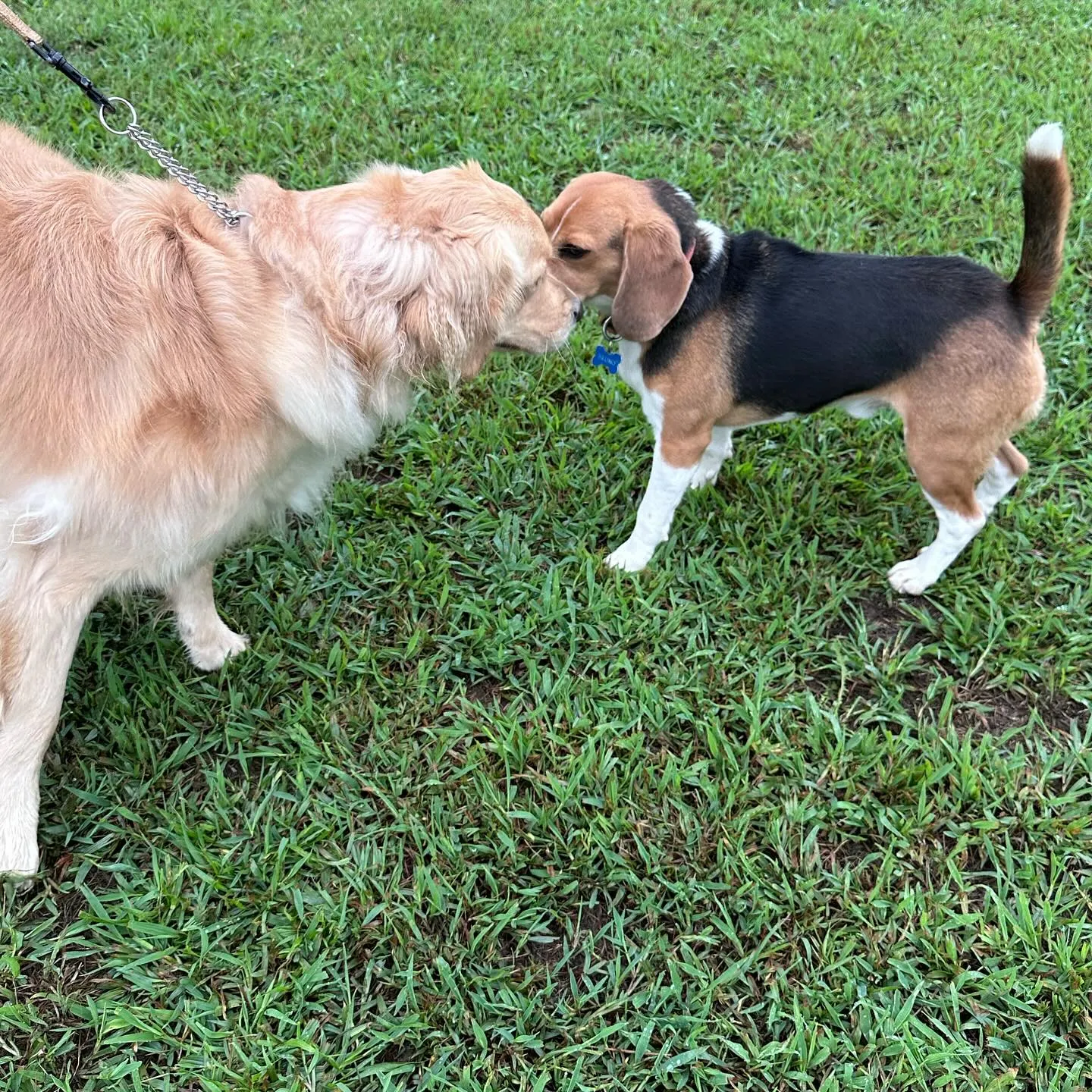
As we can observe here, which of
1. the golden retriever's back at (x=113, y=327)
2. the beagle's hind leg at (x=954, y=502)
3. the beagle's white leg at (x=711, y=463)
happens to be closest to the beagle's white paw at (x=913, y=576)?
the beagle's hind leg at (x=954, y=502)

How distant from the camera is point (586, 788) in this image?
2.64 meters

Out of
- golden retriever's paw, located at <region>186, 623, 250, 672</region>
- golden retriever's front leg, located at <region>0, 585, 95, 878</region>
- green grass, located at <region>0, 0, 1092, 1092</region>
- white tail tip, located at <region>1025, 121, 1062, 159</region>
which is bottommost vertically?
green grass, located at <region>0, 0, 1092, 1092</region>

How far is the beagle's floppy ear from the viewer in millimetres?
2824

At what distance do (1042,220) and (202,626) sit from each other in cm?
307

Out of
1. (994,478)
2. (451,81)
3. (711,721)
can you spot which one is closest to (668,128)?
(451,81)

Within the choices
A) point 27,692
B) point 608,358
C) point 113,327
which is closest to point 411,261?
point 113,327

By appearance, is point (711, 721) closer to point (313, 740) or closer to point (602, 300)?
point (313, 740)

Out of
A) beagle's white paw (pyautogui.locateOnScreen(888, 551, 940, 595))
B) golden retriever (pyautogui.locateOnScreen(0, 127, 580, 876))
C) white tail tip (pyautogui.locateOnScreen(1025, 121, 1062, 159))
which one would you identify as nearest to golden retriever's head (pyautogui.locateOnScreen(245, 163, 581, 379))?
golden retriever (pyautogui.locateOnScreen(0, 127, 580, 876))

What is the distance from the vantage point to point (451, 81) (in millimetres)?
5395

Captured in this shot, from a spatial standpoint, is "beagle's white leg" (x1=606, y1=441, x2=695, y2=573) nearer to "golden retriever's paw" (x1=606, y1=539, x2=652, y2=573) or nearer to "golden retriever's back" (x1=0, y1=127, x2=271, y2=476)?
"golden retriever's paw" (x1=606, y1=539, x2=652, y2=573)

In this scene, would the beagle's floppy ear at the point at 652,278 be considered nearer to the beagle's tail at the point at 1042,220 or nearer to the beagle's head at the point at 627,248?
the beagle's head at the point at 627,248

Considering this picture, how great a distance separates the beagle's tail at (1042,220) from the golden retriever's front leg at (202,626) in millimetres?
2830

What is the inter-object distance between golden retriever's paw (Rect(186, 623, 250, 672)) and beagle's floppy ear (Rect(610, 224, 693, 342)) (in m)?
1.77

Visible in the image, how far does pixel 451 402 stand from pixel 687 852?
220 cm
